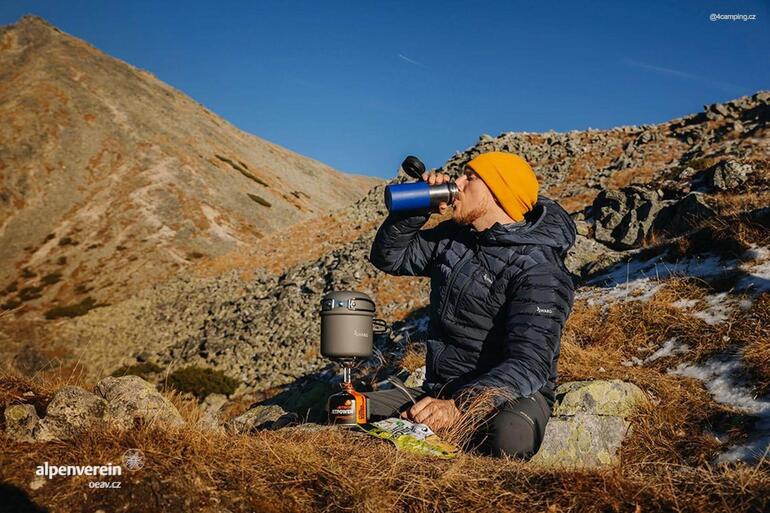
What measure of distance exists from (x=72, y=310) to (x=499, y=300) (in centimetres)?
3525

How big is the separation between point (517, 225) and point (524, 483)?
250cm

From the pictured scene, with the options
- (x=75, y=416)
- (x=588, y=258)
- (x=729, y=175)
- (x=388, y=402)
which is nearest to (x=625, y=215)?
(x=729, y=175)

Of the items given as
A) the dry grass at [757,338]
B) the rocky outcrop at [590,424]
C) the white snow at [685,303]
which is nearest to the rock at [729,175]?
the white snow at [685,303]

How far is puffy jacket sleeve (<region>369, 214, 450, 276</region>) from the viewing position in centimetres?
496

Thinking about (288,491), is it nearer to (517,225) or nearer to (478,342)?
(478,342)

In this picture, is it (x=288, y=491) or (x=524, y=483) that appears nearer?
(x=288, y=491)

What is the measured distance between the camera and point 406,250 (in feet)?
16.8

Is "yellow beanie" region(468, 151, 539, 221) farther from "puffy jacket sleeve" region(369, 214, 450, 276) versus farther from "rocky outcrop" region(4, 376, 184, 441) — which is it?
"rocky outcrop" region(4, 376, 184, 441)

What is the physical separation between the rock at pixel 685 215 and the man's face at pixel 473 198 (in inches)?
336

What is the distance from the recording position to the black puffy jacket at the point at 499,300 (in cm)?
394

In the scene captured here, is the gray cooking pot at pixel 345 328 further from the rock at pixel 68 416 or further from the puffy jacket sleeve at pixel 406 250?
the rock at pixel 68 416

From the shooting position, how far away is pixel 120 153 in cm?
5631

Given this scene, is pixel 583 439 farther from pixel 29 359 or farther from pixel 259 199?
pixel 259 199

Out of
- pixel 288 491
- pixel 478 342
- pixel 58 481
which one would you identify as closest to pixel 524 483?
pixel 288 491
